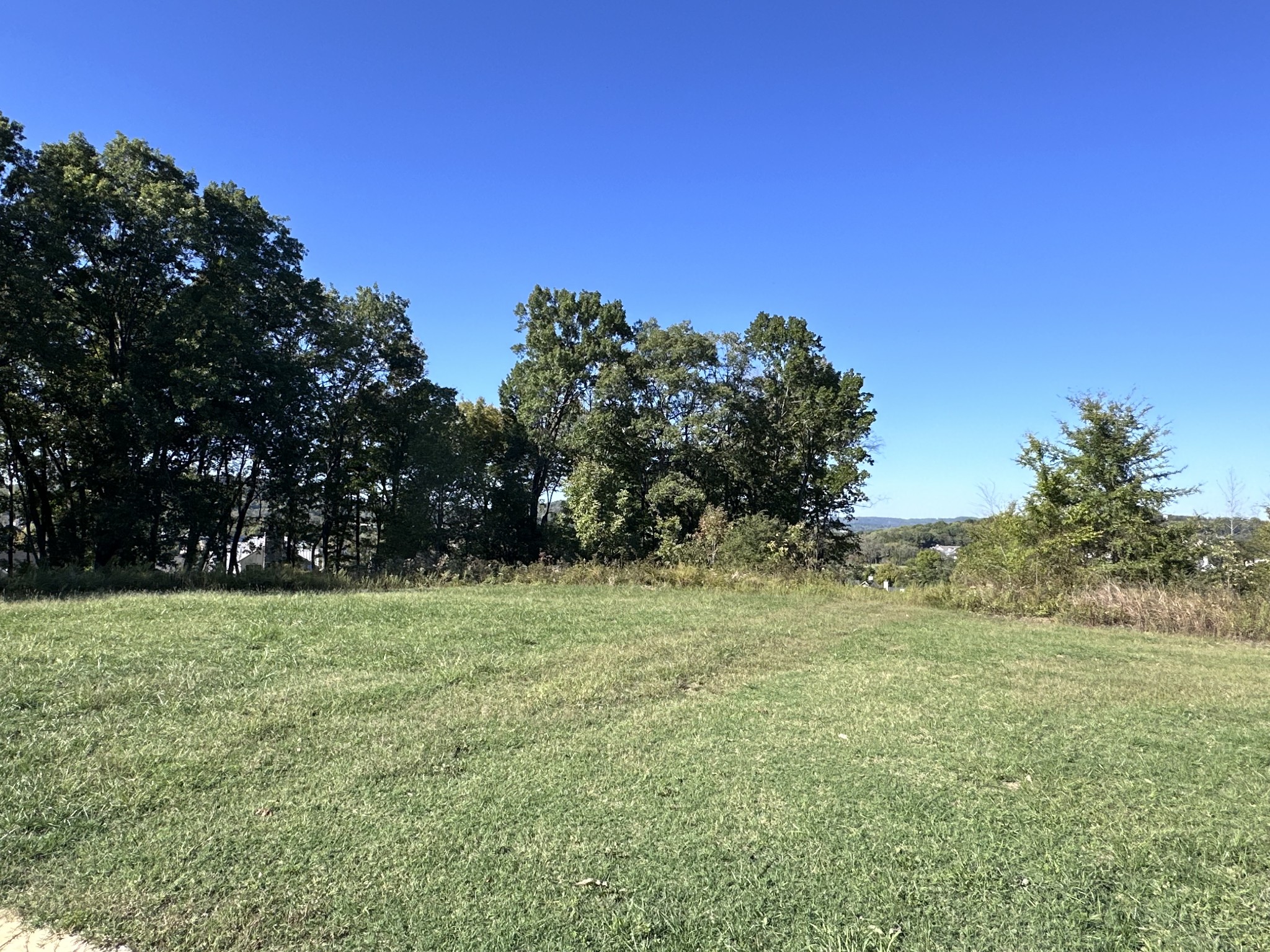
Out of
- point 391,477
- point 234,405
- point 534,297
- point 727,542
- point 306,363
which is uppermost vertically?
point 534,297

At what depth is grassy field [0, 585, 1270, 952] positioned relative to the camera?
2320mm

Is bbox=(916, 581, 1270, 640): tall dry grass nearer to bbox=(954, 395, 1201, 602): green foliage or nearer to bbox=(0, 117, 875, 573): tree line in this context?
bbox=(954, 395, 1201, 602): green foliage

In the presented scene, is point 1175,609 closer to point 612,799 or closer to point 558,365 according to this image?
point 612,799

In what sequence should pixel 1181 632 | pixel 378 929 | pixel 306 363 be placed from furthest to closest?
pixel 306 363
pixel 1181 632
pixel 378 929

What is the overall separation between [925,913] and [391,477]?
2447 centimetres

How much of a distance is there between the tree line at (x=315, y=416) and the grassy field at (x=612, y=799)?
1035cm

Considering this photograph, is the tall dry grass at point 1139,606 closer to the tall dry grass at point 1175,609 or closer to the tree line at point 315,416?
the tall dry grass at point 1175,609

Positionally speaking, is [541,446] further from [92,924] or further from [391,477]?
[92,924]

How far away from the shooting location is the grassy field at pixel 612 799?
2.32 m

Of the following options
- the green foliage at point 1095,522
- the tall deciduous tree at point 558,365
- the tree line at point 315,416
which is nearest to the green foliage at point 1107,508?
the green foliage at point 1095,522

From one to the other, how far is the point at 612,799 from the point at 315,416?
21.4m

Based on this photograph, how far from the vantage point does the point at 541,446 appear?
24531mm

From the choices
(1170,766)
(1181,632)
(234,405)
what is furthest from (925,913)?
(234,405)

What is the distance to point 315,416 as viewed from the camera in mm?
21359
